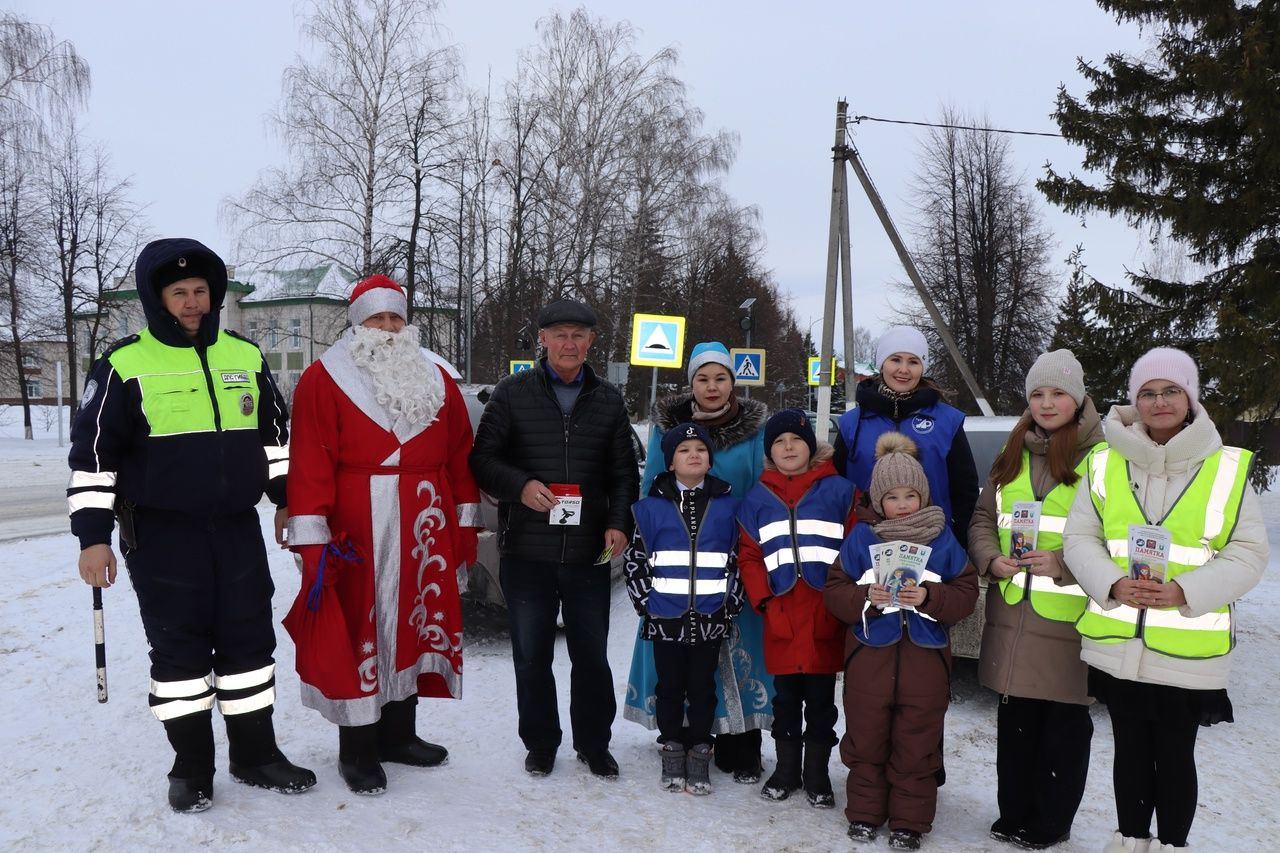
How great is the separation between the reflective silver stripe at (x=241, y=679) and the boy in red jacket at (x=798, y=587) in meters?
2.00

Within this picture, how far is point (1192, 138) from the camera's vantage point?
33.4 feet

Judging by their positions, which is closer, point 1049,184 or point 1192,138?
point 1192,138

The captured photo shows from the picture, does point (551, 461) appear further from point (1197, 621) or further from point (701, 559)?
point (1197, 621)

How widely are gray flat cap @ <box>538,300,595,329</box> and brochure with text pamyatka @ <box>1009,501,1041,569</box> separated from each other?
193 centimetres

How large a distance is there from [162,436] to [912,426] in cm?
297

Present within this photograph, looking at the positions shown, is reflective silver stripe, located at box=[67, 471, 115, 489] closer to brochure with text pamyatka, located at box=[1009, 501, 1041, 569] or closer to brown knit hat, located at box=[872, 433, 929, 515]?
brown knit hat, located at box=[872, 433, 929, 515]

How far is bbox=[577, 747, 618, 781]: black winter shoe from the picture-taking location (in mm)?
3822

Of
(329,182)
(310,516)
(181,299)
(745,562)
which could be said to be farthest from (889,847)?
(329,182)

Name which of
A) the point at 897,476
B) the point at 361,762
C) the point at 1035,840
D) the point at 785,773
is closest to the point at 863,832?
the point at 785,773

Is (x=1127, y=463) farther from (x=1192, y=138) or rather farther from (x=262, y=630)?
(x=1192, y=138)

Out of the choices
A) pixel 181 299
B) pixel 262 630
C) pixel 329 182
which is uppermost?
pixel 329 182

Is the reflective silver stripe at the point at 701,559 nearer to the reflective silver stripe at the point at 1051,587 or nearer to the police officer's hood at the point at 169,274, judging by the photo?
the reflective silver stripe at the point at 1051,587

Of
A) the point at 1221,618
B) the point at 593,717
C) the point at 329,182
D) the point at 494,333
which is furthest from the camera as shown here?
the point at 494,333

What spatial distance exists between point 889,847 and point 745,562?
118 cm
